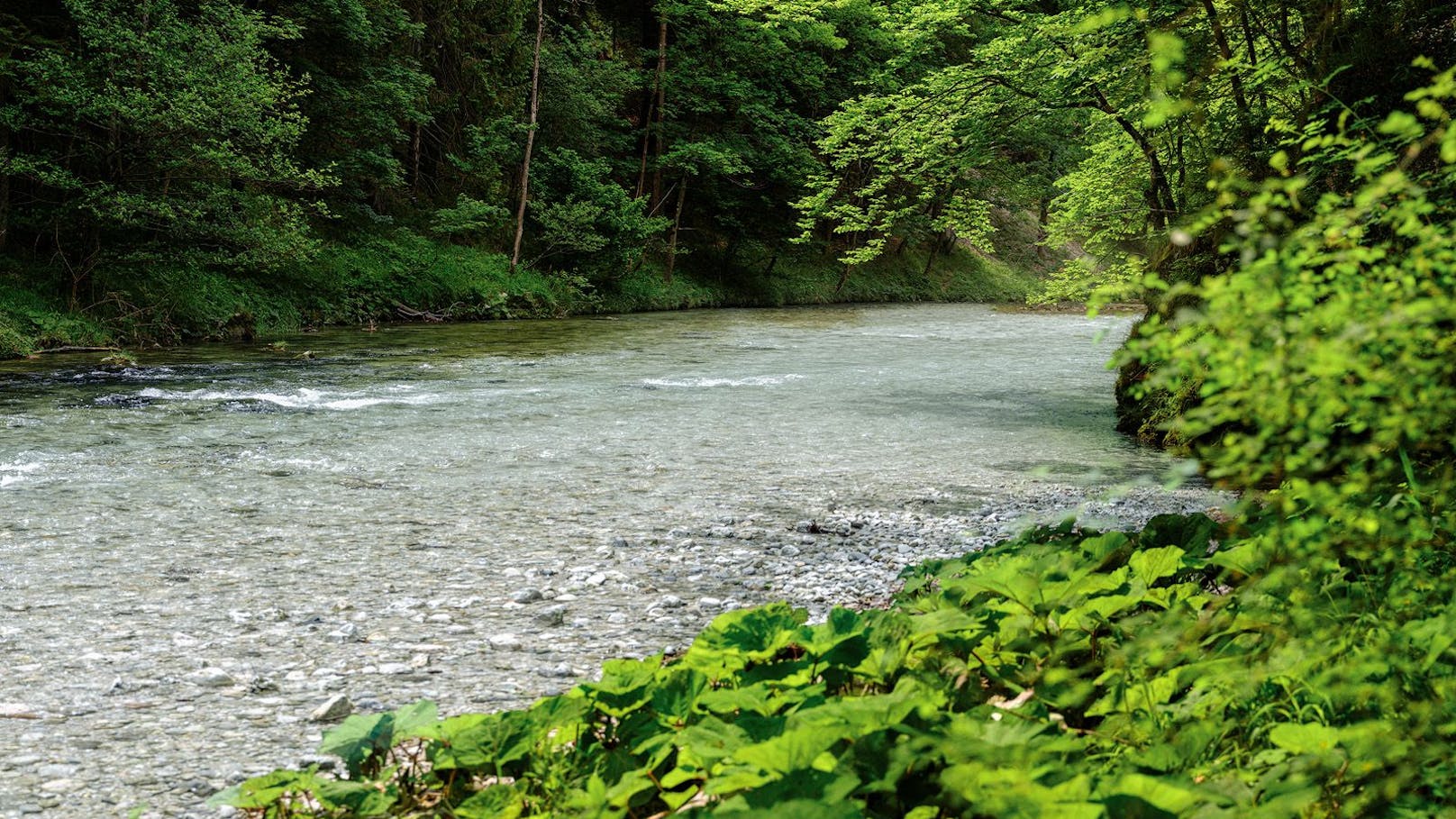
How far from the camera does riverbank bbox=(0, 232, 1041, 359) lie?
16.2 m

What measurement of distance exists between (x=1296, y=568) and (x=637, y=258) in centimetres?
2922

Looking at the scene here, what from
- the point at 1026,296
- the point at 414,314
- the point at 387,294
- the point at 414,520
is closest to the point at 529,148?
the point at 387,294

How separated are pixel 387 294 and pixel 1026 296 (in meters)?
15.0

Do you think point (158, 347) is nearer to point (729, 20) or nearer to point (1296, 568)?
point (1296, 568)

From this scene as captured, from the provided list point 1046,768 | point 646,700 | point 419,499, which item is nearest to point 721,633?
point 646,700

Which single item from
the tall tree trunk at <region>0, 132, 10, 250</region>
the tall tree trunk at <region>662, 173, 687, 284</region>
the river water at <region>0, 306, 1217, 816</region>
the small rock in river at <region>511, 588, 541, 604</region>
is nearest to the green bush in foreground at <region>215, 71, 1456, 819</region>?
the river water at <region>0, 306, 1217, 816</region>

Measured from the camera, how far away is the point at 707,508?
6.79m

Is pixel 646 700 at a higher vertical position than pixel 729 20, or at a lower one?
lower

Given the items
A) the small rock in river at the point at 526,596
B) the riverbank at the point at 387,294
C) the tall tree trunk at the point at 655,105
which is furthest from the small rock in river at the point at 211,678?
the tall tree trunk at the point at 655,105

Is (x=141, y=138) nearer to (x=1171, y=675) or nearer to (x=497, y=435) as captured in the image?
(x=497, y=435)

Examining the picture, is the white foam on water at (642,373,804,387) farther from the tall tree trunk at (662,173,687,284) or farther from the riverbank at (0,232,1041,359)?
the tall tree trunk at (662,173,687,284)

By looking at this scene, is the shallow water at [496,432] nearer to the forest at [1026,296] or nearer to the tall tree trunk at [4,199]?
the forest at [1026,296]

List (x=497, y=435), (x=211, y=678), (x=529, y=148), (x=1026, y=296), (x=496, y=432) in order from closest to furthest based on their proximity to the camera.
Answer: (x=211, y=678) → (x=497, y=435) → (x=496, y=432) → (x=1026, y=296) → (x=529, y=148)

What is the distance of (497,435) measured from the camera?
960cm
